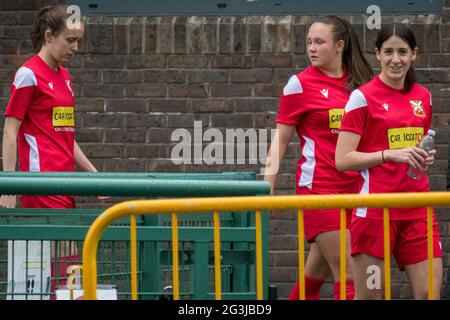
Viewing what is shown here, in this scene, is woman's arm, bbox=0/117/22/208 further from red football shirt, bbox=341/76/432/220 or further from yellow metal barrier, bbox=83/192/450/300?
yellow metal barrier, bbox=83/192/450/300

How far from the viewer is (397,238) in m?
6.78

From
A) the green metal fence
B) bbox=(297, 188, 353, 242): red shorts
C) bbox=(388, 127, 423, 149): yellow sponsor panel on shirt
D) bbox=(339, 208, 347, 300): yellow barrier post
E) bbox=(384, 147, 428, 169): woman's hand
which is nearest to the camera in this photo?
bbox=(339, 208, 347, 300): yellow barrier post

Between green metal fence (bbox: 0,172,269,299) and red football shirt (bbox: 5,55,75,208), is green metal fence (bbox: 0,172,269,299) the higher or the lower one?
the lower one

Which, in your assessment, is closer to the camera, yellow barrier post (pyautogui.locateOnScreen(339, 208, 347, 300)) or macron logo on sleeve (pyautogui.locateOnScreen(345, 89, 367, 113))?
yellow barrier post (pyautogui.locateOnScreen(339, 208, 347, 300))

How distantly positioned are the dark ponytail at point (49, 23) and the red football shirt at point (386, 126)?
1.75 metres

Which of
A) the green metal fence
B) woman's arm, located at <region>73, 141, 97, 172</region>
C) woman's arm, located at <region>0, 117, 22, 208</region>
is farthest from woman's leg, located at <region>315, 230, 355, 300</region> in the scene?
woman's arm, located at <region>0, 117, 22, 208</region>

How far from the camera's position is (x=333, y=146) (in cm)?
755

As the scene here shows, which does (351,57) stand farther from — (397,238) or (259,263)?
(259,263)

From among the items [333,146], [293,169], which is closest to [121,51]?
[293,169]

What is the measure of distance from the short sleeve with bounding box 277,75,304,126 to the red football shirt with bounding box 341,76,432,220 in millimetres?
686

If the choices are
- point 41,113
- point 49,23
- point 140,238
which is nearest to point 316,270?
point 41,113

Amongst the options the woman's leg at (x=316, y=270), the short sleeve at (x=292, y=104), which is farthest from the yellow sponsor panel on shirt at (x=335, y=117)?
the woman's leg at (x=316, y=270)

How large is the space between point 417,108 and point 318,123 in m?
0.79

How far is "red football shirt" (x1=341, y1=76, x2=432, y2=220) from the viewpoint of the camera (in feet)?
22.5
